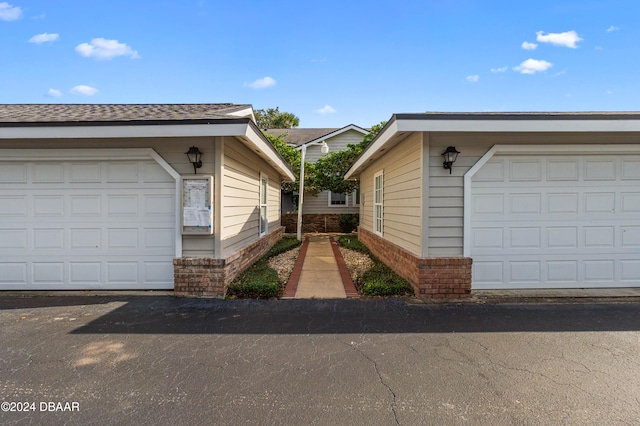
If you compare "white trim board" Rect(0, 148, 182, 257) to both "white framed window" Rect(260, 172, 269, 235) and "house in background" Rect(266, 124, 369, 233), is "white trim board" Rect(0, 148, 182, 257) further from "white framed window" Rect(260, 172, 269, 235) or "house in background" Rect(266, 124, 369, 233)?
"house in background" Rect(266, 124, 369, 233)

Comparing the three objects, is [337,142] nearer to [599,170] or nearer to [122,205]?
[599,170]

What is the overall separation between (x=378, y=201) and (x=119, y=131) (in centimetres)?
656

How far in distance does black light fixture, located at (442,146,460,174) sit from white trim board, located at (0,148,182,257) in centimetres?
452

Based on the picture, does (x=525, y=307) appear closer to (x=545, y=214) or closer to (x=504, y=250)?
(x=504, y=250)

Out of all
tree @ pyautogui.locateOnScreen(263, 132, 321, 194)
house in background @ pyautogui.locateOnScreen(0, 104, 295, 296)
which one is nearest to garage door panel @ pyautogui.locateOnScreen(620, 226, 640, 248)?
house in background @ pyautogui.locateOnScreen(0, 104, 295, 296)

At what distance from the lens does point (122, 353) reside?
307 cm

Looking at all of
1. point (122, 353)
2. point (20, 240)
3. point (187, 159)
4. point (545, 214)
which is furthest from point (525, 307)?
point (20, 240)

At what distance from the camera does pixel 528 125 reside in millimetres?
4551

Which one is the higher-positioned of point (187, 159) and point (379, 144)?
point (379, 144)

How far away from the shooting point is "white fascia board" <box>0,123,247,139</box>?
4.60 meters

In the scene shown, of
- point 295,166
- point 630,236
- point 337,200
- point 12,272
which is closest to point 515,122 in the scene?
point 630,236

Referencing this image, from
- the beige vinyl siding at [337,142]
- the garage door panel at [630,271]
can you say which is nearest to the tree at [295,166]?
the beige vinyl siding at [337,142]

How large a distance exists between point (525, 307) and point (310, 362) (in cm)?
354

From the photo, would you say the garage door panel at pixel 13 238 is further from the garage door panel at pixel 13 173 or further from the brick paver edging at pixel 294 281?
the brick paver edging at pixel 294 281
